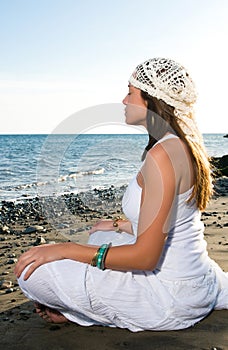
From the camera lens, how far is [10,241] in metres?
7.04

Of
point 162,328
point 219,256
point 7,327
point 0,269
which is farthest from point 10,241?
point 162,328

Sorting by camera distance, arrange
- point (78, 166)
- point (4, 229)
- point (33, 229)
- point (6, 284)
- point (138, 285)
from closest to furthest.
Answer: point (138, 285) → point (6, 284) → point (78, 166) → point (33, 229) → point (4, 229)

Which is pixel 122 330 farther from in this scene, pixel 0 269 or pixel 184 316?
pixel 0 269

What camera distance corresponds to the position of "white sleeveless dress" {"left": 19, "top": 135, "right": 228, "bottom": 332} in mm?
3172

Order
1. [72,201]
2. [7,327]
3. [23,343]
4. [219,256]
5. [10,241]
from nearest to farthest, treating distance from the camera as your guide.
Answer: [23,343] → [7,327] → [219,256] → [10,241] → [72,201]

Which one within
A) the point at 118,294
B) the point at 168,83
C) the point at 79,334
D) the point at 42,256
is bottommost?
the point at 79,334

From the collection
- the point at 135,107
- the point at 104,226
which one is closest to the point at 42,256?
the point at 104,226

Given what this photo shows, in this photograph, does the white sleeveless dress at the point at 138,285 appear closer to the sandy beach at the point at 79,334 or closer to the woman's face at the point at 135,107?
the sandy beach at the point at 79,334

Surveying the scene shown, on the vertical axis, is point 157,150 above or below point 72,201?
above

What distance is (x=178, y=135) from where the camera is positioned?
3088 millimetres

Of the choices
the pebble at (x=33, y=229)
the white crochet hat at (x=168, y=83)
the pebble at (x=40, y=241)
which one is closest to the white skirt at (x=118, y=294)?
the white crochet hat at (x=168, y=83)

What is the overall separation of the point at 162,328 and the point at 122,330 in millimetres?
251

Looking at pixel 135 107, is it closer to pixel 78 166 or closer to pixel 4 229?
pixel 78 166

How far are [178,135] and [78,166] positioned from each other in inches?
75.0
